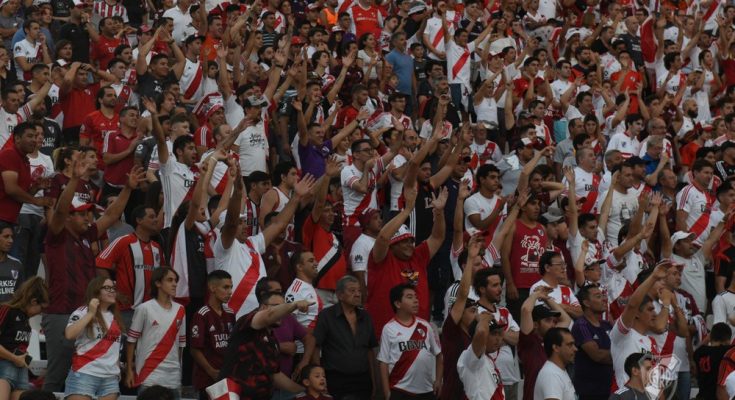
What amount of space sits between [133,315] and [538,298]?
10.6 feet

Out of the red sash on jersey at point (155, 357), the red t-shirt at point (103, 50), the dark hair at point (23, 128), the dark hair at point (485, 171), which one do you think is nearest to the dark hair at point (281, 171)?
the dark hair at point (485, 171)

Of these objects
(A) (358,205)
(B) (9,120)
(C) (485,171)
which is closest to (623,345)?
(C) (485,171)

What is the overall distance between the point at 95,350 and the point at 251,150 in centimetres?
518

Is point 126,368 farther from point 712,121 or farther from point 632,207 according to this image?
point 712,121

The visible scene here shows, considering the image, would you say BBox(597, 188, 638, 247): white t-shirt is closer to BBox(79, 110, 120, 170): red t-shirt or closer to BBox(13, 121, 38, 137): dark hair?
BBox(79, 110, 120, 170): red t-shirt

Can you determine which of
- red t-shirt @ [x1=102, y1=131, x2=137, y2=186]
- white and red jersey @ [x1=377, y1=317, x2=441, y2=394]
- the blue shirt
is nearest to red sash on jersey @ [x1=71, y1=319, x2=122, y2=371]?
white and red jersey @ [x1=377, y1=317, x2=441, y2=394]

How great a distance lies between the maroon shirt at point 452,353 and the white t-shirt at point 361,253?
4.97 ft

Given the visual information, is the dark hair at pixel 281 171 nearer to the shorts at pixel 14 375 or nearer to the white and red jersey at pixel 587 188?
the white and red jersey at pixel 587 188

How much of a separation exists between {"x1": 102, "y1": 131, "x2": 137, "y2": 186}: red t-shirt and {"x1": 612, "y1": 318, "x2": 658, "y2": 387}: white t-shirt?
213 inches

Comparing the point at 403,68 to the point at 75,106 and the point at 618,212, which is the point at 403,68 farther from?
the point at 618,212

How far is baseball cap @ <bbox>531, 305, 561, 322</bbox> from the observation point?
11750 mm

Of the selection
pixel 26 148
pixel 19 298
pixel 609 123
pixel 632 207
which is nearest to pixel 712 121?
pixel 609 123

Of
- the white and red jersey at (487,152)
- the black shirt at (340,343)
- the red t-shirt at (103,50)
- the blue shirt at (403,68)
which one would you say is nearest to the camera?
the black shirt at (340,343)

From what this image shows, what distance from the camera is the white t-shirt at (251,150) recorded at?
1573 centimetres
